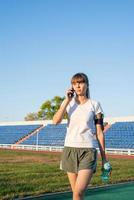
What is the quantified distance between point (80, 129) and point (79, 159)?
34cm

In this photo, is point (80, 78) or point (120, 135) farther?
point (120, 135)

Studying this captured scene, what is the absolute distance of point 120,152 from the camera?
2836 cm

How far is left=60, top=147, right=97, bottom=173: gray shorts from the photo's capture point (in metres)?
4.32

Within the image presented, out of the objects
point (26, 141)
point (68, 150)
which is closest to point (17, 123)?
point (26, 141)

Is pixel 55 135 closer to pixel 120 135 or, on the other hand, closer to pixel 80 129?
pixel 120 135

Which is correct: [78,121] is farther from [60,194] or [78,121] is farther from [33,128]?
[33,128]

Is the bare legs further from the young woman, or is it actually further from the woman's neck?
the woman's neck

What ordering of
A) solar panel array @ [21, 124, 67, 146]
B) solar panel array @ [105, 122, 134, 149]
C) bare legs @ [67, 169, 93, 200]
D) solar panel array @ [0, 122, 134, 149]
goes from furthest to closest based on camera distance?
solar panel array @ [21, 124, 67, 146] → solar panel array @ [0, 122, 134, 149] → solar panel array @ [105, 122, 134, 149] → bare legs @ [67, 169, 93, 200]

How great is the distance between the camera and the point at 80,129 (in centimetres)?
440

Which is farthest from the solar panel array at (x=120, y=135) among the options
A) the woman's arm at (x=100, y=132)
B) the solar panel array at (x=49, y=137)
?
the woman's arm at (x=100, y=132)

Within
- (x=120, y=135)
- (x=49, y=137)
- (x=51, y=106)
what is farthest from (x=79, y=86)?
(x=51, y=106)

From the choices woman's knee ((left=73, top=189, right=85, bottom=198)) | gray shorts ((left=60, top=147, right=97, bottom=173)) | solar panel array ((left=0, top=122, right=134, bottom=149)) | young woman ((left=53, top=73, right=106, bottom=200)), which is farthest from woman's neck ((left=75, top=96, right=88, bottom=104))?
solar panel array ((left=0, top=122, right=134, bottom=149))

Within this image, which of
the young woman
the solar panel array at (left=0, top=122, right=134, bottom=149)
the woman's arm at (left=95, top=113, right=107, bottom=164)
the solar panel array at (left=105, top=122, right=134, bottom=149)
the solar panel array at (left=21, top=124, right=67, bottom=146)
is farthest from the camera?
the solar panel array at (left=21, top=124, right=67, bottom=146)

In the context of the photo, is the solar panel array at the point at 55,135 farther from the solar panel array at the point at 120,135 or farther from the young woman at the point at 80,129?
the young woman at the point at 80,129
